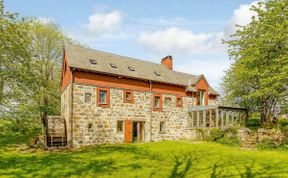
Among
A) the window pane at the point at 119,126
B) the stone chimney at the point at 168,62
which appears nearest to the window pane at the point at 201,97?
the stone chimney at the point at 168,62

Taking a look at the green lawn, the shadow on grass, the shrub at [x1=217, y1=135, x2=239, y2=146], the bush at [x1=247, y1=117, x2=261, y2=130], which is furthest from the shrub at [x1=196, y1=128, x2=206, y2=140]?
the shadow on grass

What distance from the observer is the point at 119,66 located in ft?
84.0

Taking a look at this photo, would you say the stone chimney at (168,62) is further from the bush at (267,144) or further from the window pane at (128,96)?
the bush at (267,144)

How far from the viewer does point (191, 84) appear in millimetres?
30375

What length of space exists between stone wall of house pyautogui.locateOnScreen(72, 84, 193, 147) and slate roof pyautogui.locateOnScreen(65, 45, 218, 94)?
180 centimetres

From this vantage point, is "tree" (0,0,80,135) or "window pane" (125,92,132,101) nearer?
"tree" (0,0,80,135)

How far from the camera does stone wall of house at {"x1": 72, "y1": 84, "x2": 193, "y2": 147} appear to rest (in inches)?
836

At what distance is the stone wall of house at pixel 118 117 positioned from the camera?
21.2 meters

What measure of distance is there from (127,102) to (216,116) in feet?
30.4

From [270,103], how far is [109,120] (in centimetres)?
1799

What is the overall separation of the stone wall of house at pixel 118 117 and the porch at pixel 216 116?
0.95 metres

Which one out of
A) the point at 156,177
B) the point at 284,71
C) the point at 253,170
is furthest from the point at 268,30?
the point at 156,177

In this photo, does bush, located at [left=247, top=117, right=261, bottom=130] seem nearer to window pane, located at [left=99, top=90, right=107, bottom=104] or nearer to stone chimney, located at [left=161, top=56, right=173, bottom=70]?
stone chimney, located at [left=161, top=56, right=173, bottom=70]

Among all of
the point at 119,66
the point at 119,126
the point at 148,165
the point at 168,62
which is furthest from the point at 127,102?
the point at 168,62
